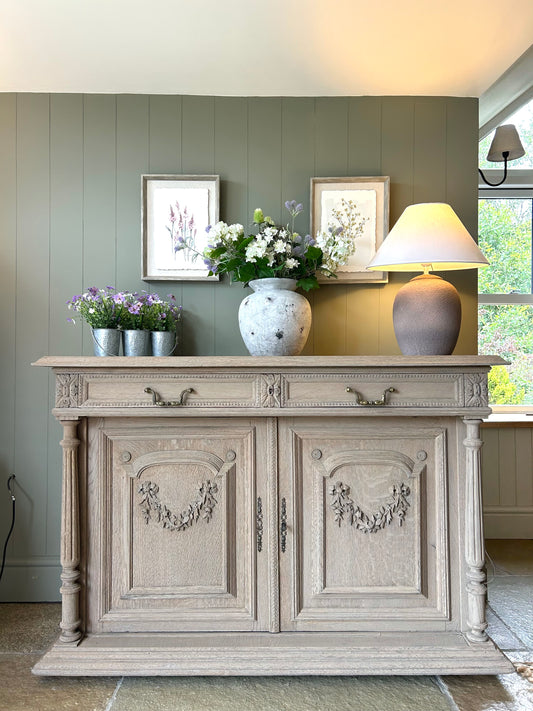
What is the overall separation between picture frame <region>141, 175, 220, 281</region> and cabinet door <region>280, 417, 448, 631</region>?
0.92 meters

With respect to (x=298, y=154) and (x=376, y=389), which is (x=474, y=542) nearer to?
(x=376, y=389)

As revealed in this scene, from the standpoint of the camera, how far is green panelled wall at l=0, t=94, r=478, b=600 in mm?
2348

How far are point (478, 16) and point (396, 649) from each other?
2.21 metres

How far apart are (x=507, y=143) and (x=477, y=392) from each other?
1.86 metres

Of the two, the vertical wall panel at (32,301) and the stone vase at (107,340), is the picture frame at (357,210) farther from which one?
the vertical wall panel at (32,301)

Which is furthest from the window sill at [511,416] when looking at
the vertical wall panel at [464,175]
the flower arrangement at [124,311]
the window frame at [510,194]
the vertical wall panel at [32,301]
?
the vertical wall panel at [32,301]

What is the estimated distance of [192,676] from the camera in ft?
5.79

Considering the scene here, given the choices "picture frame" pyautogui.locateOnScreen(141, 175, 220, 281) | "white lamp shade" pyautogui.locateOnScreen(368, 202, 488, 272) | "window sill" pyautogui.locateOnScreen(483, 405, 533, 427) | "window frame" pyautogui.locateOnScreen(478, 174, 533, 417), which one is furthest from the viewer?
"window frame" pyautogui.locateOnScreen(478, 174, 533, 417)

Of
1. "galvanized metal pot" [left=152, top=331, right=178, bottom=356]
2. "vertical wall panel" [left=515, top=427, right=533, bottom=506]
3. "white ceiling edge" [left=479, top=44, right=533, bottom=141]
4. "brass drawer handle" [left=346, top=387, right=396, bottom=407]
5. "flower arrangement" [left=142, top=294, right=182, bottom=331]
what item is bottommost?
"vertical wall panel" [left=515, top=427, right=533, bottom=506]

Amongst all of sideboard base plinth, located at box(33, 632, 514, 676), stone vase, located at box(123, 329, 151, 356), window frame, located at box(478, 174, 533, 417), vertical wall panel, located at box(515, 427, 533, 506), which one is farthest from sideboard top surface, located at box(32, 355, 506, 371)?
window frame, located at box(478, 174, 533, 417)

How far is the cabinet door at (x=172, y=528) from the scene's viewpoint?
1.80 metres

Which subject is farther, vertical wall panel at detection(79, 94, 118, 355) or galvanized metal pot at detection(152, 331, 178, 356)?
vertical wall panel at detection(79, 94, 118, 355)

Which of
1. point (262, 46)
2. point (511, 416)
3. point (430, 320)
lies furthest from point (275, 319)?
point (511, 416)

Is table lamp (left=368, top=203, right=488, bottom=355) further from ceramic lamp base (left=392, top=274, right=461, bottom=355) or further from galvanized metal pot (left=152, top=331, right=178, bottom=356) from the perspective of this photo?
galvanized metal pot (left=152, top=331, right=178, bottom=356)
